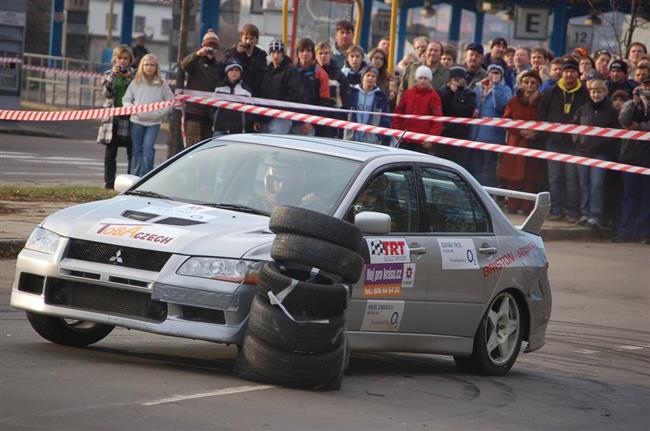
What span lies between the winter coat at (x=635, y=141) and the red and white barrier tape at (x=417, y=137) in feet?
1.32

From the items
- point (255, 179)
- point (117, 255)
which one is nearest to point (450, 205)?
point (255, 179)

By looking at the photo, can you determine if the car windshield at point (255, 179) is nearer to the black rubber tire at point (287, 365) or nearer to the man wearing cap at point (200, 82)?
the black rubber tire at point (287, 365)

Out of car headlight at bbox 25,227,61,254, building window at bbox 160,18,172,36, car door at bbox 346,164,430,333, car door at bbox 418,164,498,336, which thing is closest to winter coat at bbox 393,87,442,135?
car door at bbox 418,164,498,336

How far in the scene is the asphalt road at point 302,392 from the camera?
23.8 feet

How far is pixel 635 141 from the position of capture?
1961cm

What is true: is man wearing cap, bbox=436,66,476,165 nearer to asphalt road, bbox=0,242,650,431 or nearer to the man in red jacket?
the man in red jacket

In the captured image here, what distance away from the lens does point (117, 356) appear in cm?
909

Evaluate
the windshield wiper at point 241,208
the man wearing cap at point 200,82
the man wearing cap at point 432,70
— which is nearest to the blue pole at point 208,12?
the man wearing cap at point 432,70

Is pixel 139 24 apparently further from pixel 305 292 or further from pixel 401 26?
pixel 305 292

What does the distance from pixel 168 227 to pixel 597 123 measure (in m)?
12.5

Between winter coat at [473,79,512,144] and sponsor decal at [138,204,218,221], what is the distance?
11.6 m

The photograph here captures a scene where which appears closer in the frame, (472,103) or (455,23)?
(472,103)

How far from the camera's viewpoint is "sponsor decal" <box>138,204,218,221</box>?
28.8 ft

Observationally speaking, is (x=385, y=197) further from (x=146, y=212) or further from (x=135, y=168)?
(x=135, y=168)
